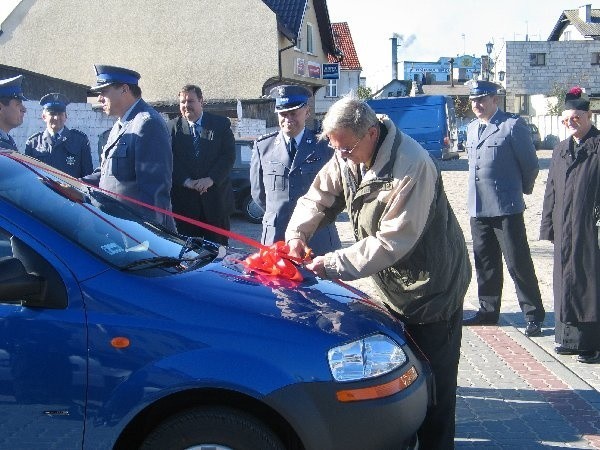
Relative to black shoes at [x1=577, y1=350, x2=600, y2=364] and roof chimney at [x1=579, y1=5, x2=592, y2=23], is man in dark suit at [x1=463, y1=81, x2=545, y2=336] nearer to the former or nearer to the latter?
black shoes at [x1=577, y1=350, x2=600, y2=364]

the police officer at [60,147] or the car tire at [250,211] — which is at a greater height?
the police officer at [60,147]

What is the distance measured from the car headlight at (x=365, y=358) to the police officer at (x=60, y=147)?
4701mm

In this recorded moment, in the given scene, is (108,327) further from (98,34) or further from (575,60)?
(575,60)

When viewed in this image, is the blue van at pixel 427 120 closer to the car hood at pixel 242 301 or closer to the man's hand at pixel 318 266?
the man's hand at pixel 318 266

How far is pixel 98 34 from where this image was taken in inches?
1271

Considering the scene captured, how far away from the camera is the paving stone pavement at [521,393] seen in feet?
15.4

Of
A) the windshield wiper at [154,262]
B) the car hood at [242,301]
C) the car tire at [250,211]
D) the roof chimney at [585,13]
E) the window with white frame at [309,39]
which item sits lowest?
the car tire at [250,211]

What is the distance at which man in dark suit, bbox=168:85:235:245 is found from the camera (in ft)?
22.3

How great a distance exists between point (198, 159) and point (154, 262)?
3.35 m

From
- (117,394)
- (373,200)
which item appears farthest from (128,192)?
(117,394)

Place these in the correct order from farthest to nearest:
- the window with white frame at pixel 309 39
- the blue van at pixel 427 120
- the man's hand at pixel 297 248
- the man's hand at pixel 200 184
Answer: the window with white frame at pixel 309 39
the blue van at pixel 427 120
the man's hand at pixel 200 184
the man's hand at pixel 297 248

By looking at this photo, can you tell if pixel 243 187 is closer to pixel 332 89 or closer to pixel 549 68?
pixel 332 89

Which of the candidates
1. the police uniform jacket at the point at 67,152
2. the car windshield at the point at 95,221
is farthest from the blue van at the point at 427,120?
the car windshield at the point at 95,221

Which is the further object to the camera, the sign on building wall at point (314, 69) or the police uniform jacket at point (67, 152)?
the sign on building wall at point (314, 69)
